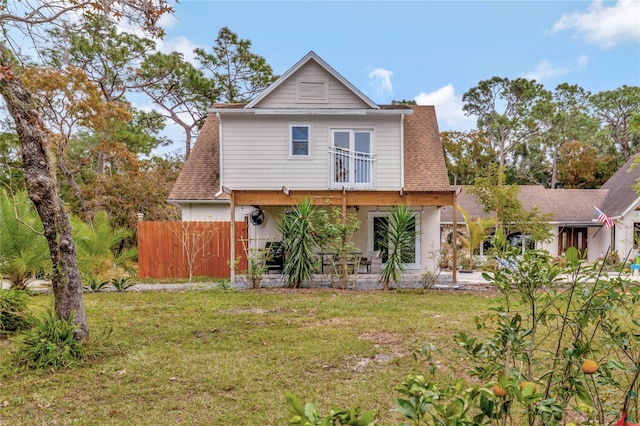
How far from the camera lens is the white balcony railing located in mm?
12844

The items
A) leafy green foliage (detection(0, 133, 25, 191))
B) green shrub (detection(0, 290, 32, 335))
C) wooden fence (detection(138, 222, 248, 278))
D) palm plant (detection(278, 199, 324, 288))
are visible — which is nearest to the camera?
green shrub (detection(0, 290, 32, 335))

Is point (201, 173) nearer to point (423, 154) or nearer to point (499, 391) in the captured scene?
point (423, 154)

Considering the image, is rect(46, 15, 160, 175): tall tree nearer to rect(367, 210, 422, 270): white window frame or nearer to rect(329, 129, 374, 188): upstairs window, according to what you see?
rect(329, 129, 374, 188): upstairs window

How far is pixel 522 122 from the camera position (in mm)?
30266

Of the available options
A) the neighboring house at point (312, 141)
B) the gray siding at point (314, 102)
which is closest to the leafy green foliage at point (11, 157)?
the neighboring house at point (312, 141)

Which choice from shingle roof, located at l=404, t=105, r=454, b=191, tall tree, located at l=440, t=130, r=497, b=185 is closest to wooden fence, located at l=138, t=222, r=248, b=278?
shingle roof, located at l=404, t=105, r=454, b=191

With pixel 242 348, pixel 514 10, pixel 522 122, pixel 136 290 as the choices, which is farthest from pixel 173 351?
pixel 522 122

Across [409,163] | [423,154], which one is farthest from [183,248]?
[423,154]

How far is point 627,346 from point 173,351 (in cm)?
479

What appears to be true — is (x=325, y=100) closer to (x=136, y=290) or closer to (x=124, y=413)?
(x=136, y=290)

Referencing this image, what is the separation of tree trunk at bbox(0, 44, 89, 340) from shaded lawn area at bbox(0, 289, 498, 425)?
85 cm

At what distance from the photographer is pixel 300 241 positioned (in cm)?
986

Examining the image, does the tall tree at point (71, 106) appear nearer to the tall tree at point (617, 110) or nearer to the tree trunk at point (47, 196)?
the tree trunk at point (47, 196)

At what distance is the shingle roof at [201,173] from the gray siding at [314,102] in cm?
318
